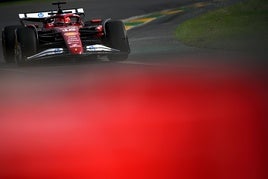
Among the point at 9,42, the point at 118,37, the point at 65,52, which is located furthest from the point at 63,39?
the point at 9,42

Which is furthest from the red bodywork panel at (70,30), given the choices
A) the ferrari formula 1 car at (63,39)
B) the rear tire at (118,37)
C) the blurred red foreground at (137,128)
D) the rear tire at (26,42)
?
the blurred red foreground at (137,128)

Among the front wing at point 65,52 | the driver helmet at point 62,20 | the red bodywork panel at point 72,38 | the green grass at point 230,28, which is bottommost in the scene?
the green grass at point 230,28

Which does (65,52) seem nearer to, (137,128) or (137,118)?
(137,118)

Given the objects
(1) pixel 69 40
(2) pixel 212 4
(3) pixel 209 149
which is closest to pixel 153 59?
(1) pixel 69 40

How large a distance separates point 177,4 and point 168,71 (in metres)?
17.4

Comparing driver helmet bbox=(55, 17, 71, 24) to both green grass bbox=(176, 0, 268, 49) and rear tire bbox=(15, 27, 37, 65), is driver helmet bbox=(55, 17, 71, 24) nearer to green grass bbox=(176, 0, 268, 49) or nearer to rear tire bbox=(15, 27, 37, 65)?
rear tire bbox=(15, 27, 37, 65)

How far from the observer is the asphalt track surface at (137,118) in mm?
6688

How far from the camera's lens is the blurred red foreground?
6.60 m

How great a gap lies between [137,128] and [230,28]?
46.1 ft

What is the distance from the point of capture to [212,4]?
2959 centimetres

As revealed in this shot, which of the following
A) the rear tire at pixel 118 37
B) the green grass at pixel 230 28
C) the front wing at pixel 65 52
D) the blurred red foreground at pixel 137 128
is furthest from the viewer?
the green grass at pixel 230 28

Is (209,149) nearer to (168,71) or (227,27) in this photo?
(168,71)

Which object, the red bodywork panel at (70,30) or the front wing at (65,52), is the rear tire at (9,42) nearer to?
the red bodywork panel at (70,30)

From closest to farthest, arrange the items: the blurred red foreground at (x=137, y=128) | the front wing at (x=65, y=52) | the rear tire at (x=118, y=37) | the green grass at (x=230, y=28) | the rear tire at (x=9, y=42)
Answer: the blurred red foreground at (x=137, y=128), the front wing at (x=65, y=52), the rear tire at (x=118, y=37), the rear tire at (x=9, y=42), the green grass at (x=230, y=28)
